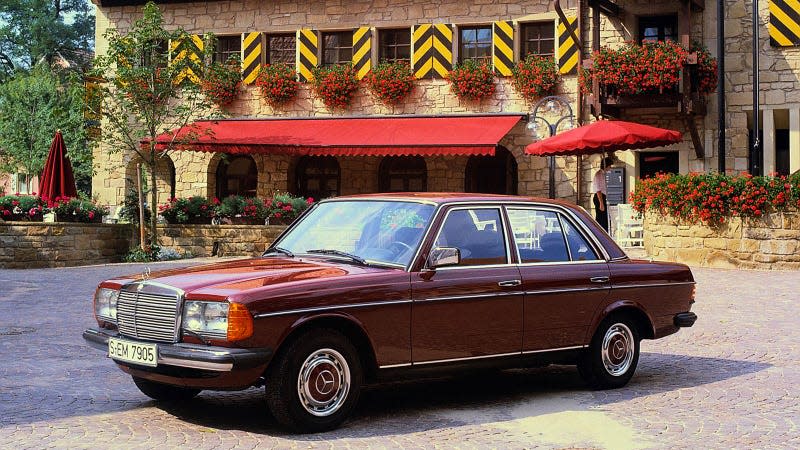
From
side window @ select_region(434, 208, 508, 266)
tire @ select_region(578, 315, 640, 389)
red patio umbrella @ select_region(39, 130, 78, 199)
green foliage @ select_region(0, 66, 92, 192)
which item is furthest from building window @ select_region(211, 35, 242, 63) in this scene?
side window @ select_region(434, 208, 508, 266)

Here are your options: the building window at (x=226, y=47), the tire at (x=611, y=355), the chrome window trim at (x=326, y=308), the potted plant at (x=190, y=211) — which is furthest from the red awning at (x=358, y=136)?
the chrome window trim at (x=326, y=308)

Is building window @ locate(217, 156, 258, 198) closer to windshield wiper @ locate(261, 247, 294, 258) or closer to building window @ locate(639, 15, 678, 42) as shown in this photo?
building window @ locate(639, 15, 678, 42)

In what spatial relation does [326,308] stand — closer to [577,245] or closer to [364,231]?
[364,231]

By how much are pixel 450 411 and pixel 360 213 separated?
144 cm

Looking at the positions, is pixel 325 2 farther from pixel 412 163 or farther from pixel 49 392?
pixel 49 392

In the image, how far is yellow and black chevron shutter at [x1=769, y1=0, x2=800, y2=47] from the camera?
25.3 metres

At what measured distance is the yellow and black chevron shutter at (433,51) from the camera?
2730 cm

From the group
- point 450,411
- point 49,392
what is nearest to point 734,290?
point 450,411

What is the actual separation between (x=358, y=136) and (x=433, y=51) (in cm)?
308

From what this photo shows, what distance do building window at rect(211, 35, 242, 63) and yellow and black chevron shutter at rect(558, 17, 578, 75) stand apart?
27.9 feet

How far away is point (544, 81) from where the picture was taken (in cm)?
2620

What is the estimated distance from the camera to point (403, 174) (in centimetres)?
2884

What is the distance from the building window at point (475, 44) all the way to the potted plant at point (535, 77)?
3.30 feet

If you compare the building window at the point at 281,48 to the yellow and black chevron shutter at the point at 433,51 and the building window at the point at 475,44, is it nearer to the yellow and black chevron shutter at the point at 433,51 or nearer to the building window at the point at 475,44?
the yellow and black chevron shutter at the point at 433,51
